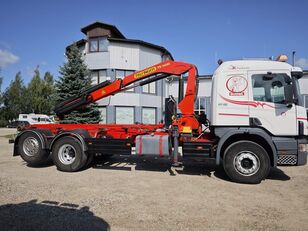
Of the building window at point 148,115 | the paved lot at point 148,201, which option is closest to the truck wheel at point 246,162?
the paved lot at point 148,201

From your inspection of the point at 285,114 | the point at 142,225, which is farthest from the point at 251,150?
the point at 142,225

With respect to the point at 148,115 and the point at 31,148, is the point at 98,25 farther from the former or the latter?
the point at 31,148

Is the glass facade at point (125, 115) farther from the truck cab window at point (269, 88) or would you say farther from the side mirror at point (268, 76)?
the side mirror at point (268, 76)

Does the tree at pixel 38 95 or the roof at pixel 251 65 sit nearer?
the roof at pixel 251 65

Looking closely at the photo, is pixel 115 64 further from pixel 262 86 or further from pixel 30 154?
pixel 262 86

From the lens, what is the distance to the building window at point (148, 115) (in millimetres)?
21617

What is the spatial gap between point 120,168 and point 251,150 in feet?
13.9

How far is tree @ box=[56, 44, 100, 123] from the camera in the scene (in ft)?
57.8

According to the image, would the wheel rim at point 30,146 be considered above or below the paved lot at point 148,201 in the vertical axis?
above

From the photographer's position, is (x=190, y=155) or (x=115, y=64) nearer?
(x=190, y=155)

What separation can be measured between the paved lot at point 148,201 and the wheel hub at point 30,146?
0.66 meters

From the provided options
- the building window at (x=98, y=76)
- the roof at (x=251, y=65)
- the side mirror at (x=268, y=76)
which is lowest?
the side mirror at (x=268, y=76)

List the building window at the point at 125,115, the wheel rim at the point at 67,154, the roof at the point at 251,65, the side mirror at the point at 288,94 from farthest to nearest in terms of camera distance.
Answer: the building window at the point at 125,115 < the wheel rim at the point at 67,154 < the roof at the point at 251,65 < the side mirror at the point at 288,94

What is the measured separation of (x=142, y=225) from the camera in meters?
3.88
